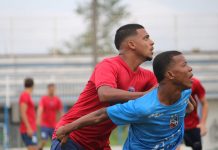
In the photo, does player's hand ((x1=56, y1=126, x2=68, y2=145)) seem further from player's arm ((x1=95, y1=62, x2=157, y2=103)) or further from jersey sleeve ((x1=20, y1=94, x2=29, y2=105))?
jersey sleeve ((x1=20, y1=94, x2=29, y2=105))

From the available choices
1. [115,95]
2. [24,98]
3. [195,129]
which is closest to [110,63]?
[115,95]

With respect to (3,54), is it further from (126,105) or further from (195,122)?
(126,105)

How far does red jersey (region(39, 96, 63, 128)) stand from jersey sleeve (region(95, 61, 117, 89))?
37.9ft

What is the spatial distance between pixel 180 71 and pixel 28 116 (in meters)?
10.2

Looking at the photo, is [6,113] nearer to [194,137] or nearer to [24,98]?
[24,98]

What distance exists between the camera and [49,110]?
1797cm

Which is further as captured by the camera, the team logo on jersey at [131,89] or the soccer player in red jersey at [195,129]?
the soccer player in red jersey at [195,129]

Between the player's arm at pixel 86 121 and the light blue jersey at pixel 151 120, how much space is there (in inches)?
3.0

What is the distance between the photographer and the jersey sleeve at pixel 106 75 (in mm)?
6191

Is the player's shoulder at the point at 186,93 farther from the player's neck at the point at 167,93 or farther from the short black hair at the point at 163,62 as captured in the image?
the short black hair at the point at 163,62

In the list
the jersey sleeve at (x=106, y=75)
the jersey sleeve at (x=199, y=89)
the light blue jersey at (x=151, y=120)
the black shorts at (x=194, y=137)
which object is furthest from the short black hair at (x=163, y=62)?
the black shorts at (x=194, y=137)

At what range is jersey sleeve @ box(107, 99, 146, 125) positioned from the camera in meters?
5.74

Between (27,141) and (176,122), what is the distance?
10117mm

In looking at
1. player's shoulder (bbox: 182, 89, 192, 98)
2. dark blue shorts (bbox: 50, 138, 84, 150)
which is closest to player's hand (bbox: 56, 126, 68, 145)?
dark blue shorts (bbox: 50, 138, 84, 150)
